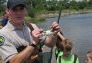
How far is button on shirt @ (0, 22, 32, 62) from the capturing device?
3.87 m

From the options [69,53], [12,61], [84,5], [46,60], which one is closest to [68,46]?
[69,53]

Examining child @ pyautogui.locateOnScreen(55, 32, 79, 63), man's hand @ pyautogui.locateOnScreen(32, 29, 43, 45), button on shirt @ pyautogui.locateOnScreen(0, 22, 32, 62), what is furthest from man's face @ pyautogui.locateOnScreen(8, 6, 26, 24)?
child @ pyautogui.locateOnScreen(55, 32, 79, 63)

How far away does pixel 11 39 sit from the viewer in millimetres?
3912

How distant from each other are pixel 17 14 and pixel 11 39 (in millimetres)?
286

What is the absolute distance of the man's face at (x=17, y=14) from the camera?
3889 millimetres

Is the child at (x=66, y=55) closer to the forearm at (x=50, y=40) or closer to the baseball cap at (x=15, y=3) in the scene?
the forearm at (x=50, y=40)

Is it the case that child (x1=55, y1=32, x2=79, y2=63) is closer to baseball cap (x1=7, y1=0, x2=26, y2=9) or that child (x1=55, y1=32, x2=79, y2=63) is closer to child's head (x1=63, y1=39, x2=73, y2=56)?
child's head (x1=63, y1=39, x2=73, y2=56)

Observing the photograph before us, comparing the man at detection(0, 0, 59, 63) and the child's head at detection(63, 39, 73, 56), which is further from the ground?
the man at detection(0, 0, 59, 63)

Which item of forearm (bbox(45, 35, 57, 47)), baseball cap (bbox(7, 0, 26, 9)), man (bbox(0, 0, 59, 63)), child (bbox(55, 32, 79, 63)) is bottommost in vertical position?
child (bbox(55, 32, 79, 63))

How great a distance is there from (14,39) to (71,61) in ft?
8.01

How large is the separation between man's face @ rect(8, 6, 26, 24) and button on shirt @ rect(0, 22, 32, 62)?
0.33 ft

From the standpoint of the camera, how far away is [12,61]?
3771 mm

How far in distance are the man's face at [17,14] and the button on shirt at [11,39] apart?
0.10m

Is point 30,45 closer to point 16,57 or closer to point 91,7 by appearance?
point 16,57
